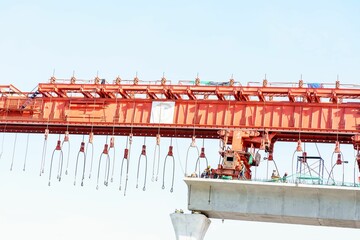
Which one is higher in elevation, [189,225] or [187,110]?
[187,110]

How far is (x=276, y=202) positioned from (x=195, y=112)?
296 inches

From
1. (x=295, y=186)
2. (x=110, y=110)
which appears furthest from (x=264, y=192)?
(x=110, y=110)

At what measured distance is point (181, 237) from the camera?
132 ft

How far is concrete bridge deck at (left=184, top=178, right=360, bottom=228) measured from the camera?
39.3 m

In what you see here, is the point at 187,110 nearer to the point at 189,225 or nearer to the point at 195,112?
the point at 195,112

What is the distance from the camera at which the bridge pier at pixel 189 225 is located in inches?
1582

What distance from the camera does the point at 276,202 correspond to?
40.2m

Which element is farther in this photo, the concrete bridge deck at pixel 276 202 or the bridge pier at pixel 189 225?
the bridge pier at pixel 189 225

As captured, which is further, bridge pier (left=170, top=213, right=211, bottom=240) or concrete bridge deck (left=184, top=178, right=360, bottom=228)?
bridge pier (left=170, top=213, right=211, bottom=240)

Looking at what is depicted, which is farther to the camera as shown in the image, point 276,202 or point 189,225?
point 189,225

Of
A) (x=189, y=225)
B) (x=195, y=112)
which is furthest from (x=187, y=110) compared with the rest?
(x=189, y=225)

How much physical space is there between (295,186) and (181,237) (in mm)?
6738

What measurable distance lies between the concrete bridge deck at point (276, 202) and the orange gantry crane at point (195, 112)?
137 cm

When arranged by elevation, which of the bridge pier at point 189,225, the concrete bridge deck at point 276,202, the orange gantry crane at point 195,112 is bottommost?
the bridge pier at point 189,225
